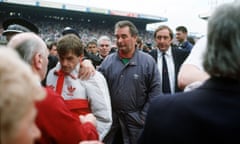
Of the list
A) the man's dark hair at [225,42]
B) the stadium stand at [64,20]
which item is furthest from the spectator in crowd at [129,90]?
the stadium stand at [64,20]

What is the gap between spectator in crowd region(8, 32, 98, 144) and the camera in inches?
75.4

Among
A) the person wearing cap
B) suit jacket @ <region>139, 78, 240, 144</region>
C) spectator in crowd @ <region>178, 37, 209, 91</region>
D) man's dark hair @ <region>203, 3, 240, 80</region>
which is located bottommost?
suit jacket @ <region>139, 78, 240, 144</region>

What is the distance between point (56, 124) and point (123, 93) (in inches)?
79.0

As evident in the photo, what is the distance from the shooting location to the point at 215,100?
148 cm

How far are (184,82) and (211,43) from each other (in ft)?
1.65

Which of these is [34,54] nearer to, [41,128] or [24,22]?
[41,128]

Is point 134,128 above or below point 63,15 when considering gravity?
below

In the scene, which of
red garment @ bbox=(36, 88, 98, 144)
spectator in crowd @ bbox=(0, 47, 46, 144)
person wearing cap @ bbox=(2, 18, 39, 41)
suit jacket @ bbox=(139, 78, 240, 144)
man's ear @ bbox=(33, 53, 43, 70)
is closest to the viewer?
spectator in crowd @ bbox=(0, 47, 46, 144)

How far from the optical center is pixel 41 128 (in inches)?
75.5

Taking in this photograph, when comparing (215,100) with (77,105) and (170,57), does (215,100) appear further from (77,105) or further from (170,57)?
(170,57)

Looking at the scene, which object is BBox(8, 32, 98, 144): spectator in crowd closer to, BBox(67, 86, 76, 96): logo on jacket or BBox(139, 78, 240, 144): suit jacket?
BBox(139, 78, 240, 144): suit jacket

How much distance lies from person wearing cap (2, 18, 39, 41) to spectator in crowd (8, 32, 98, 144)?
1.27 meters

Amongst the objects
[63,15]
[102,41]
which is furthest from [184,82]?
[63,15]

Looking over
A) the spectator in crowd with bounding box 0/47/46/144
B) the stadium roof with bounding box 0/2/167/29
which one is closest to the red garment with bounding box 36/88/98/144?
the spectator in crowd with bounding box 0/47/46/144
